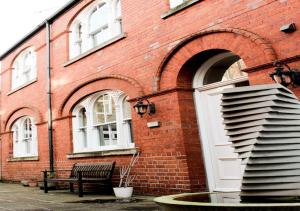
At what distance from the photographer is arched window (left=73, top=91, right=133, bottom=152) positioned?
Result: 8594 millimetres

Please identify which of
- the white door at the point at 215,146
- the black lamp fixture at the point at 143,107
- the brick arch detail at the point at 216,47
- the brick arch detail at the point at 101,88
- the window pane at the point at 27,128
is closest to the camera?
the brick arch detail at the point at 216,47

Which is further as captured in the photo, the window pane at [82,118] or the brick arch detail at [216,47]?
the window pane at [82,118]

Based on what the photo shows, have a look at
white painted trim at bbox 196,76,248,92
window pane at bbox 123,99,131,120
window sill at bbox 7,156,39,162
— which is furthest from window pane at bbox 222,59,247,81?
window sill at bbox 7,156,39,162

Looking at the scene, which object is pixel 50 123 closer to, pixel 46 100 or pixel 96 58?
pixel 46 100

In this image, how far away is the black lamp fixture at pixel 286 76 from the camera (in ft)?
16.3

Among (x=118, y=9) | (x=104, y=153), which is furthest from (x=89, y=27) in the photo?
(x=104, y=153)

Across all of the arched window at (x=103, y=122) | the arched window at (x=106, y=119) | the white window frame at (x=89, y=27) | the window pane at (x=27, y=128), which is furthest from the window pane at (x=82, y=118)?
the window pane at (x=27, y=128)

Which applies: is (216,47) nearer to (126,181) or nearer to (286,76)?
(286,76)

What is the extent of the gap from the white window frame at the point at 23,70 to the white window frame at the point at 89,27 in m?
3.08

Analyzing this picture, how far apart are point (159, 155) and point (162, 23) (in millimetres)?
3150

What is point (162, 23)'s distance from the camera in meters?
7.60

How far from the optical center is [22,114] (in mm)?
12992

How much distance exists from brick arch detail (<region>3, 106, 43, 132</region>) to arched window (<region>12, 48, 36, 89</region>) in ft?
3.87

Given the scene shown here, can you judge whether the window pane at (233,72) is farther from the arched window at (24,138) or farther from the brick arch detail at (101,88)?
the arched window at (24,138)
